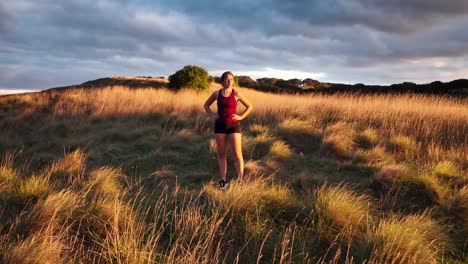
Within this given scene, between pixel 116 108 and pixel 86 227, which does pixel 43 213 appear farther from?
pixel 116 108

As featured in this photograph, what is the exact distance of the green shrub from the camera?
24.6 m

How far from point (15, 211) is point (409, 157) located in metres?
7.73

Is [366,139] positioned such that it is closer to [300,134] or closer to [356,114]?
[300,134]

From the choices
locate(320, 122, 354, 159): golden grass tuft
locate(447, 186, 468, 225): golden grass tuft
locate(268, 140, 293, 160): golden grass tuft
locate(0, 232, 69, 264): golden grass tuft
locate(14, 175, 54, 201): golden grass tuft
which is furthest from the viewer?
locate(320, 122, 354, 159): golden grass tuft

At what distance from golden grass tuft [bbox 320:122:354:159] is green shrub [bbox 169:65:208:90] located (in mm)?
15508

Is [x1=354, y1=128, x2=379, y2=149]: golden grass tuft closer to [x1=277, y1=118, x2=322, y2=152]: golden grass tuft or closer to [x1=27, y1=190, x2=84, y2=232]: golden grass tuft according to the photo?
[x1=277, y1=118, x2=322, y2=152]: golden grass tuft

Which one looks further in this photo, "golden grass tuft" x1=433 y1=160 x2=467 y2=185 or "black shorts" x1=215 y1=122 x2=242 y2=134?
"golden grass tuft" x1=433 y1=160 x2=467 y2=185

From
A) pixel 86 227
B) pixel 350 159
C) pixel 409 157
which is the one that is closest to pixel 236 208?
pixel 86 227

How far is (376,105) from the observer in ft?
46.1

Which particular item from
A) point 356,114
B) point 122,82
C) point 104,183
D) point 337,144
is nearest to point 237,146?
point 104,183

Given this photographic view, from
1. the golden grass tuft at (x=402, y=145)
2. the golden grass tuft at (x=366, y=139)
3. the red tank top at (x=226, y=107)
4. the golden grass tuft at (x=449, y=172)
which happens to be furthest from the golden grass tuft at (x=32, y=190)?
the golden grass tuft at (x=402, y=145)

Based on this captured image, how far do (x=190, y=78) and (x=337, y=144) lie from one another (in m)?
16.5

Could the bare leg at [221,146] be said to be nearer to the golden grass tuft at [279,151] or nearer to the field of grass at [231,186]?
the field of grass at [231,186]

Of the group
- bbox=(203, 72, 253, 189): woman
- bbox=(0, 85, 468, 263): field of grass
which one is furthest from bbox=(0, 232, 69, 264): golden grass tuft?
bbox=(203, 72, 253, 189): woman
